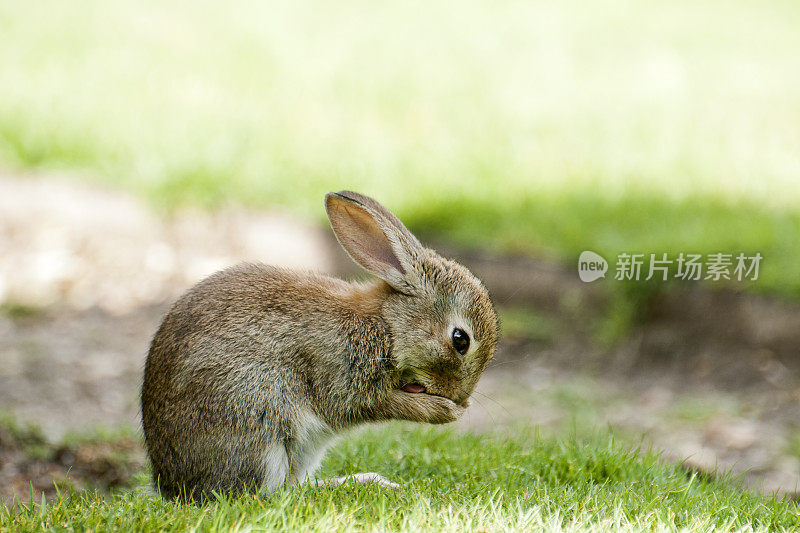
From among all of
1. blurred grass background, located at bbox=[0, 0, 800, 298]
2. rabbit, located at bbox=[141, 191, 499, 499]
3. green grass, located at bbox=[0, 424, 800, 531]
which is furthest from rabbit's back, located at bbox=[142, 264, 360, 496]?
blurred grass background, located at bbox=[0, 0, 800, 298]

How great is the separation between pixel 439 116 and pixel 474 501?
23.5ft

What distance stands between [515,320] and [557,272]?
1.66 ft

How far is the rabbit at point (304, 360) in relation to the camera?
3.56 metres

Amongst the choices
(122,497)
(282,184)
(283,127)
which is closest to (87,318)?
(282,184)

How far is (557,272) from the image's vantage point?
7.57 meters

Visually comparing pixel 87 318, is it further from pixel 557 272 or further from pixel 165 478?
pixel 165 478

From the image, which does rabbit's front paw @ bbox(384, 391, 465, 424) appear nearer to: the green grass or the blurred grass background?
the green grass

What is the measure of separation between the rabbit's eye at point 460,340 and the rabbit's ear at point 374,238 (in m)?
0.27

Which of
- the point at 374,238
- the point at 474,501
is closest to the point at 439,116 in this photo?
the point at 374,238

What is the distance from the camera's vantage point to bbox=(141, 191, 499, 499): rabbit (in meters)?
3.56

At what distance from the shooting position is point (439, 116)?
10.2 meters

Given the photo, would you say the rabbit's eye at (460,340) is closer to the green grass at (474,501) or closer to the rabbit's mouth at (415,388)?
the rabbit's mouth at (415,388)

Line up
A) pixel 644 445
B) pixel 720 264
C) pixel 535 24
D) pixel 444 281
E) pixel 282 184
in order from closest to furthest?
1. pixel 444 281
2. pixel 644 445
3. pixel 720 264
4. pixel 282 184
5. pixel 535 24

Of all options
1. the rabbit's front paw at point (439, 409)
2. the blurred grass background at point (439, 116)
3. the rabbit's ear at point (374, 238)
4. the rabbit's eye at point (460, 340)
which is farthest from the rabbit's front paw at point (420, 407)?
the blurred grass background at point (439, 116)
